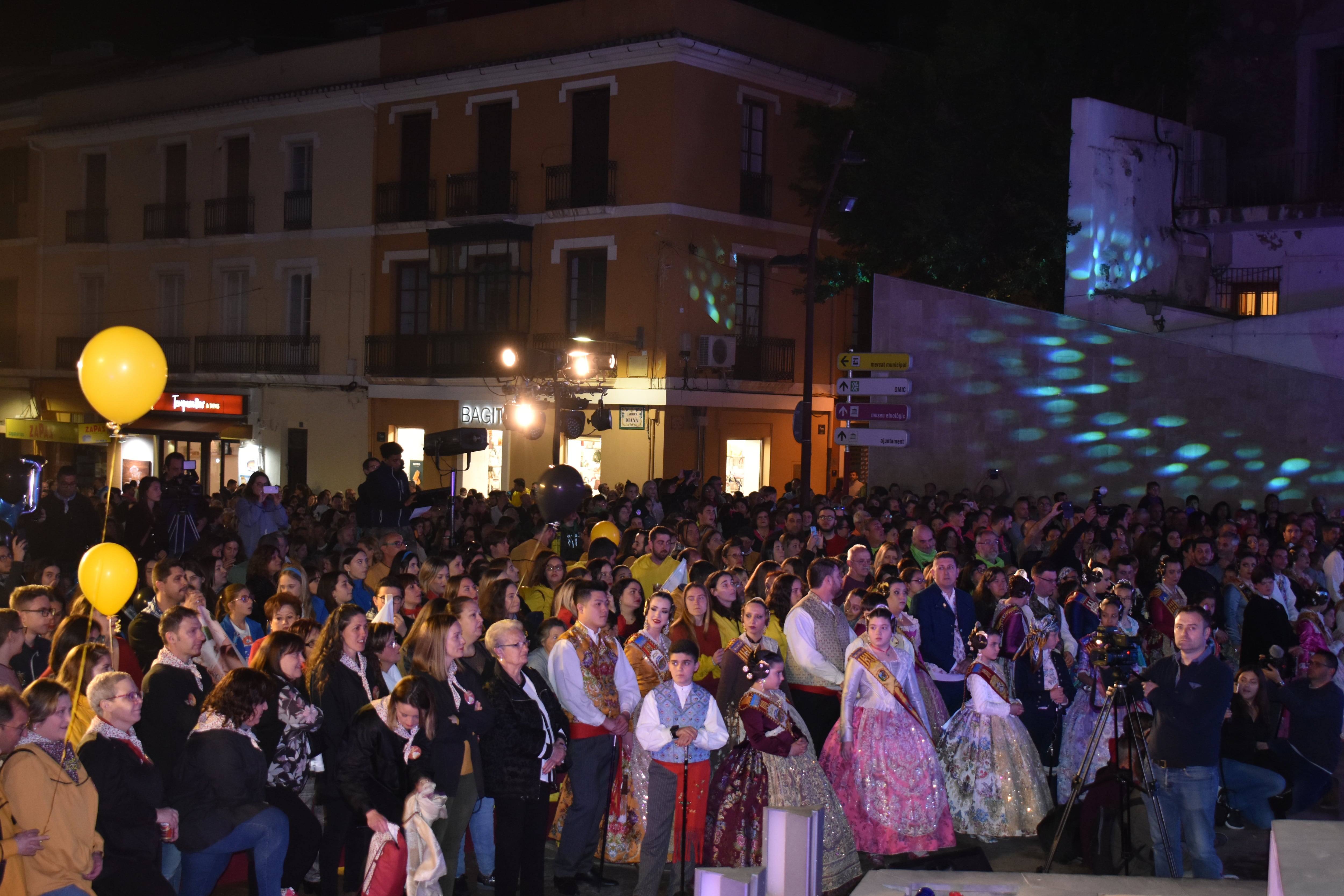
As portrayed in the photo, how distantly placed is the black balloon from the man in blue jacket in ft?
13.8

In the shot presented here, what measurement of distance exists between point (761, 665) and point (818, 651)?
135 centimetres

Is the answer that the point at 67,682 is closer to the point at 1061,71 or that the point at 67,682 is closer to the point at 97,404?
the point at 97,404

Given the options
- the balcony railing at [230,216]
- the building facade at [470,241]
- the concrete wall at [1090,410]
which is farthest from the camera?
the balcony railing at [230,216]

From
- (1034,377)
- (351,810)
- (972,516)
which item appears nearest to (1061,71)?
(1034,377)

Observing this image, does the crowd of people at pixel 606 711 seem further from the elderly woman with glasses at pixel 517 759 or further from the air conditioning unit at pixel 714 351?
the air conditioning unit at pixel 714 351

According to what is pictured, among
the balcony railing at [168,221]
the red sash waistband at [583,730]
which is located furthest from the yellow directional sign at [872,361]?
the balcony railing at [168,221]

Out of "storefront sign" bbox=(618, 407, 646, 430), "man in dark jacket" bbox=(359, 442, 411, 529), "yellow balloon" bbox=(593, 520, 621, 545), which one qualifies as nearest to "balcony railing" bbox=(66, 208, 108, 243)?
"storefront sign" bbox=(618, 407, 646, 430)

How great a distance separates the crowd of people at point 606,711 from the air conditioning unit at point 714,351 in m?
13.5

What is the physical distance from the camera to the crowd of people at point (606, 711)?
5.84m

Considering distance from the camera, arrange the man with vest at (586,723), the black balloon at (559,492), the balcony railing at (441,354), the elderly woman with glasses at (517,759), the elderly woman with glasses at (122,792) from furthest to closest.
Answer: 1. the balcony railing at (441,354)
2. the black balloon at (559,492)
3. the man with vest at (586,723)
4. the elderly woman with glasses at (517,759)
5. the elderly woman with glasses at (122,792)

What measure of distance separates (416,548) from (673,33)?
13816mm

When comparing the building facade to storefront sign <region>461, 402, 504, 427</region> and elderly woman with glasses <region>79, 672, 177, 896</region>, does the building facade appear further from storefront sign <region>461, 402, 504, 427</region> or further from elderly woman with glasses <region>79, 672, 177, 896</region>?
elderly woman with glasses <region>79, 672, 177, 896</region>

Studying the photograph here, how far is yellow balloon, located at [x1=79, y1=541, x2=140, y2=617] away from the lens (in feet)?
22.7

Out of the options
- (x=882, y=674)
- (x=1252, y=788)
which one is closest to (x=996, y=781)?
(x=882, y=674)
